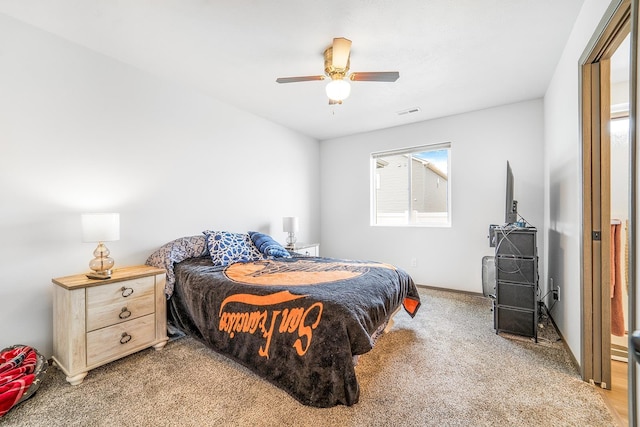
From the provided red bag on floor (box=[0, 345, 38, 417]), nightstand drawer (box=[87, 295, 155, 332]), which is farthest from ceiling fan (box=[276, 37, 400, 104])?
red bag on floor (box=[0, 345, 38, 417])

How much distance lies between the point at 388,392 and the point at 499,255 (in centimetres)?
170

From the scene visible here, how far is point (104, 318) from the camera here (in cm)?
190

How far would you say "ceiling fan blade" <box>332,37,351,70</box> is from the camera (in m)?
2.03

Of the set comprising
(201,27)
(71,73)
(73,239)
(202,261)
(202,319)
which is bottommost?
(202,319)

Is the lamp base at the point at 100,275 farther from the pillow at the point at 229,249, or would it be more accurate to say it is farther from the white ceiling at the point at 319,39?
the white ceiling at the point at 319,39

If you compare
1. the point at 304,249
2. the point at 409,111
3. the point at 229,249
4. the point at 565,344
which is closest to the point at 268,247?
the point at 229,249

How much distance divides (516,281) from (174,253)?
3.25 m

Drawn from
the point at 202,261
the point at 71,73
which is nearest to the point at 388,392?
the point at 202,261

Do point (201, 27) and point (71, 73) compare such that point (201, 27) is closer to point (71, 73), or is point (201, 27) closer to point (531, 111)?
point (71, 73)

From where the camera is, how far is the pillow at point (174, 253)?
238cm

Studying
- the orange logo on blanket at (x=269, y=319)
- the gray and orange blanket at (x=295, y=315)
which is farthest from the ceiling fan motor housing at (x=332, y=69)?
the orange logo on blanket at (x=269, y=319)

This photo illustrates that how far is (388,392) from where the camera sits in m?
1.63

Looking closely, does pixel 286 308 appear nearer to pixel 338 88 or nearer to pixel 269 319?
pixel 269 319

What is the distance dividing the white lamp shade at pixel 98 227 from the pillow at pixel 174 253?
0.52 metres
